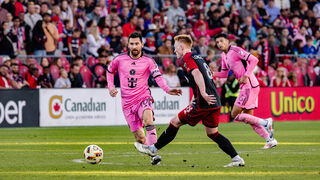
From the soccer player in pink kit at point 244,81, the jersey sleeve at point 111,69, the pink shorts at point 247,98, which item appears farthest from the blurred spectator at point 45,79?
the jersey sleeve at point 111,69

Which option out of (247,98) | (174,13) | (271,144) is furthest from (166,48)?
(271,144)

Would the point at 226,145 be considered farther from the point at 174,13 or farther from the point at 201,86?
the point at 174,13

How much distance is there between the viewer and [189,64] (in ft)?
32.7

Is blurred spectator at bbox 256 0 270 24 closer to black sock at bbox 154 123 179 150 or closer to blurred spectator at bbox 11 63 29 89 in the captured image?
blurred spectator at bbox 11 63 29 89

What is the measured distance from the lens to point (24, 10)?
932 inches

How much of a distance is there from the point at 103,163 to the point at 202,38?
15.9 metres

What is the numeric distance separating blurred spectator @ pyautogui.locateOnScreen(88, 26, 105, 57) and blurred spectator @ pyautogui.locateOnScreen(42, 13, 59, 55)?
1361mm

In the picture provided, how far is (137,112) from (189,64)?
6.12 ft

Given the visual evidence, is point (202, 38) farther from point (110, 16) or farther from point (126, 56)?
point (126, 56)

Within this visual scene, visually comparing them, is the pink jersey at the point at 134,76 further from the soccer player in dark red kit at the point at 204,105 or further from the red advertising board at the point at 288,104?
the red advertising board at the point at 288,104

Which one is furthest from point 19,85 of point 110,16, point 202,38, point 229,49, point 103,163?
point 103,163

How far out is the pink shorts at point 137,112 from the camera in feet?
37.1

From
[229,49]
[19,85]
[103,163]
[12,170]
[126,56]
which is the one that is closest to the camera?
[12,170]

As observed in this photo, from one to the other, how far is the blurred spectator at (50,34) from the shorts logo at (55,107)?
1.61m
